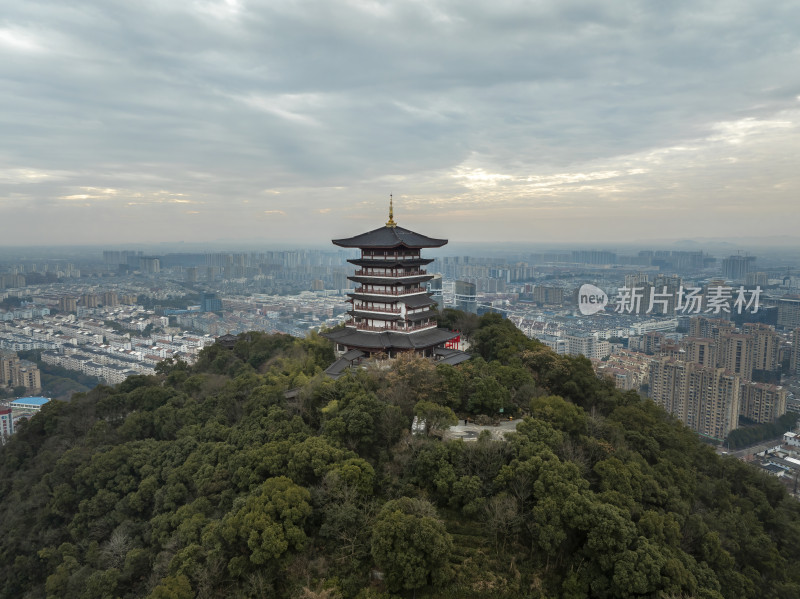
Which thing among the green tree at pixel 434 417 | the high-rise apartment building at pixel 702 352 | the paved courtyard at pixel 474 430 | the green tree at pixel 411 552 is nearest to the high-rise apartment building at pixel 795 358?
the high-rise apartment building at pixel 702 352

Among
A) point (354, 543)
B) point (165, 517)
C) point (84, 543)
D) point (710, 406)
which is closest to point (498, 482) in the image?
point (354, 543)

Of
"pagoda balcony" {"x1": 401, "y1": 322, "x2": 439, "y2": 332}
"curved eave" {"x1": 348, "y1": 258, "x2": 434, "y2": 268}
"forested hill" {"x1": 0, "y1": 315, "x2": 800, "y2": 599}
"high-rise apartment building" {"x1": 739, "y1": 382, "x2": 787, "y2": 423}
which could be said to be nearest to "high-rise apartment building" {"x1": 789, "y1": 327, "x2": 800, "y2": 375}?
"high-rise apartment building" {"x1": 739, "y1": 382, "x2": 787, "y2": 423}

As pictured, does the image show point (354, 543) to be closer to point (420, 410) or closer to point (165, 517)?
point (420, 410)

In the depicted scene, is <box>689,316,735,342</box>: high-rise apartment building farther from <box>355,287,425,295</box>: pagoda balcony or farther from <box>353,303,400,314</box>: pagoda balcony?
<box>353,303,400,314</box>: pagoda balcony

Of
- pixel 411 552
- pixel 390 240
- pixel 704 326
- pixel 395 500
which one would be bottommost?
pixel 704 326

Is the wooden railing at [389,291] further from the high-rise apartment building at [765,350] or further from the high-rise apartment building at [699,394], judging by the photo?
the high-rise apartment building at [765,350]

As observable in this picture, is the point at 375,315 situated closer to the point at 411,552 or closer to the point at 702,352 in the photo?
the point at 411,552

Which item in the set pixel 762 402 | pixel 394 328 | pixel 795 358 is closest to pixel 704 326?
pixel 795 358
